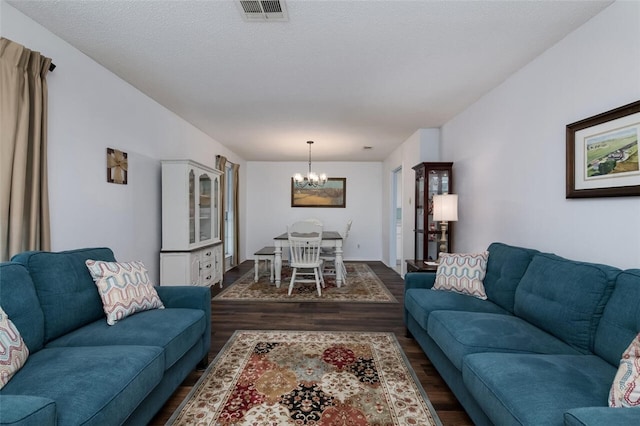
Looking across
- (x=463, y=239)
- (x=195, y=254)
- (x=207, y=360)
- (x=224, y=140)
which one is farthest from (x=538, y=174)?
(x=224, y=140)

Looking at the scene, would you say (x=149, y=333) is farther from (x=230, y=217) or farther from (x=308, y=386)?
(x=230, y=217)

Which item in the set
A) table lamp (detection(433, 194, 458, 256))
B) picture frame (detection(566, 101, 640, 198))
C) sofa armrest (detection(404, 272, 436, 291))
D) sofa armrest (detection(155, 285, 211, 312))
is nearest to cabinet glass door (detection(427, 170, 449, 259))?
table lamp (detection(433, 194, 458, 256))

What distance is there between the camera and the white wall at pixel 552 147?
6.01ft

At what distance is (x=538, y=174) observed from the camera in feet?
8.34

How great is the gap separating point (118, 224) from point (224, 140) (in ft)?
9.19

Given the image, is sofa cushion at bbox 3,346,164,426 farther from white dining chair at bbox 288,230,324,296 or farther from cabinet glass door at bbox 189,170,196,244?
white dining chair at bbox 288,230,324,296

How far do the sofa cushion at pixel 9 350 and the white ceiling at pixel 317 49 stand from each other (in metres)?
1.88

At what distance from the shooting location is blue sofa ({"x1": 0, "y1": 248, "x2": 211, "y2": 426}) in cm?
115

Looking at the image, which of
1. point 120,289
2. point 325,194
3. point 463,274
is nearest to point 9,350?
point 120,289

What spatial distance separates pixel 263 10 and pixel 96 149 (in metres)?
1.97

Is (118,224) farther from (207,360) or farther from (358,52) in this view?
(358,52)

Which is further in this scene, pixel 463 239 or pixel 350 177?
pixel 350 177

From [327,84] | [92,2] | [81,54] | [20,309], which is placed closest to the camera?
[20,309]

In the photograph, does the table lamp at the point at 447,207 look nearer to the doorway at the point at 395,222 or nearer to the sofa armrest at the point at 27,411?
the doorway at the point at 395,222
